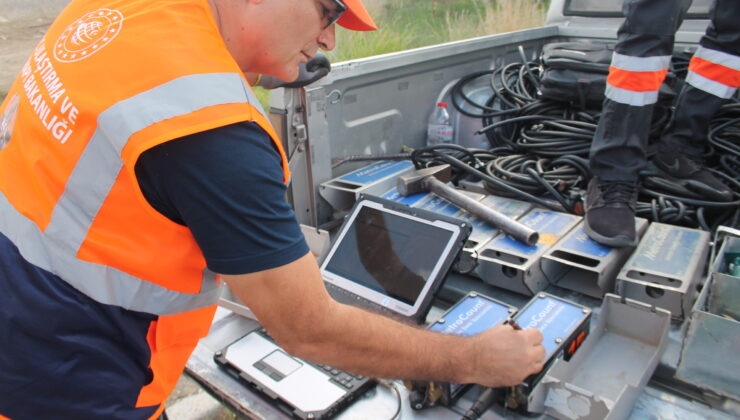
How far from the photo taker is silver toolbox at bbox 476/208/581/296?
1747 mm

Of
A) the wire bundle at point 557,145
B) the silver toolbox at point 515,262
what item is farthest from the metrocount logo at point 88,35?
the wire bundle at point 557,145

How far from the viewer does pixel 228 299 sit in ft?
6.11

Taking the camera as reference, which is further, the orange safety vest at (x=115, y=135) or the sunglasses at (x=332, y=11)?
the sunglasses at (x=332, y=11)

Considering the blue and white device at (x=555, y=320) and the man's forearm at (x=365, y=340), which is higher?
the man's forearm at (x=365, y=340)

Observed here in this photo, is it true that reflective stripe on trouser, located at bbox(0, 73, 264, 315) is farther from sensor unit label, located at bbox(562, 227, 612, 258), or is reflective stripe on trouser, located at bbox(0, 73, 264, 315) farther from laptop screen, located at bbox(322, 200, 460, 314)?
sensor unit label, located at bbox(562, 227, 612, 258)

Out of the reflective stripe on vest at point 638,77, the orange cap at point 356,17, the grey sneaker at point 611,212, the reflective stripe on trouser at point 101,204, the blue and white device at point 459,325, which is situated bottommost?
the blue and white device at point 459,325

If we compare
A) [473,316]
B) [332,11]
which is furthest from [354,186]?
[332,11]

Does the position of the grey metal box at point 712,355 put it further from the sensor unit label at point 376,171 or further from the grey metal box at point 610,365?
the sensor unit label at point 376,171

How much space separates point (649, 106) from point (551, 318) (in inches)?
42.3

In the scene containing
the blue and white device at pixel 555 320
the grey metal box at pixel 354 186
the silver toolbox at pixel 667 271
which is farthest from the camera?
the grey metal box at pixel 354 186

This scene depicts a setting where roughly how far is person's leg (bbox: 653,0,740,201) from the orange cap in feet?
5.32

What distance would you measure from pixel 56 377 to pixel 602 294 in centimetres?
145

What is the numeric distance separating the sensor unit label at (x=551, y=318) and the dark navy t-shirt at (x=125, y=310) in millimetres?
768

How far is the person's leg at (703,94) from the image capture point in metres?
2.30
